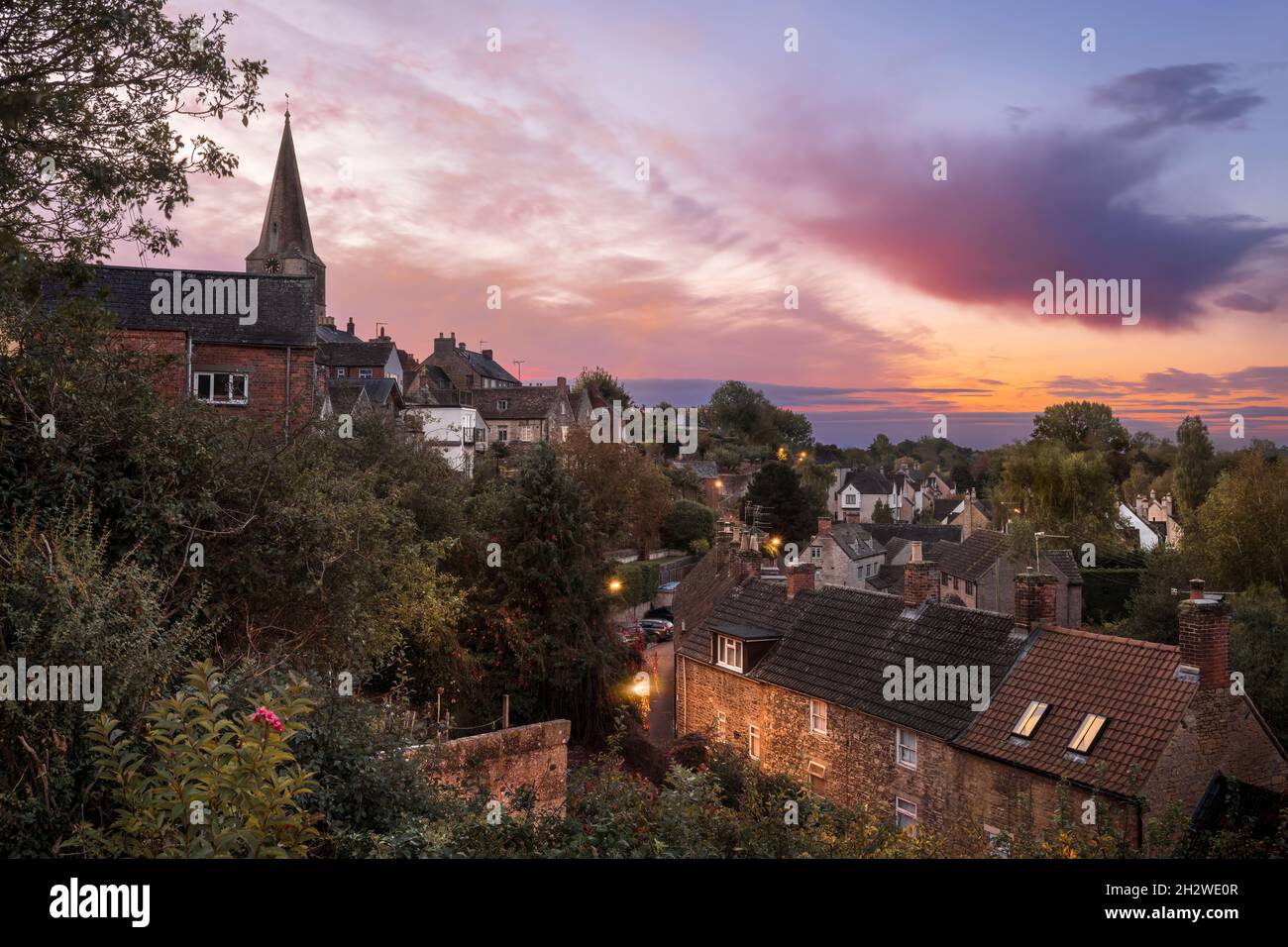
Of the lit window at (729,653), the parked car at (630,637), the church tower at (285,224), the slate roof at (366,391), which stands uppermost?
the church tower at (285,224)

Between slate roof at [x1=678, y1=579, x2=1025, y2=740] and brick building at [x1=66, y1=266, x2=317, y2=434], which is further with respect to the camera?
brick building at [x1=66, y1=266, x2=317, y2=434]

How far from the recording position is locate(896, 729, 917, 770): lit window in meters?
19.0

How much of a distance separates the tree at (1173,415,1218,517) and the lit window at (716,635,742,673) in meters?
44.2

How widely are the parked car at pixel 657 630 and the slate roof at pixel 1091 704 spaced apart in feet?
80.4

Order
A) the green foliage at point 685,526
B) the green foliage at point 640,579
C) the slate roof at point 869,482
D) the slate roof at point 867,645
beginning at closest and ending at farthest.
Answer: the slate roof at point 867,645, the green foliage at point 640,579, the green foliage at point 685,526, the slate roof at point 869,482

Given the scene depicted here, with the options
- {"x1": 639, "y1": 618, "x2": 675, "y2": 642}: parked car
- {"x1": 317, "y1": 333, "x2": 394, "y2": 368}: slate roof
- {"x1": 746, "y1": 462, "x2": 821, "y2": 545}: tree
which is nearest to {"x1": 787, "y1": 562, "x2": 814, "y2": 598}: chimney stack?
{"x1": 639, "y1": 618, "x2": 675, "y2": 642}: parked car

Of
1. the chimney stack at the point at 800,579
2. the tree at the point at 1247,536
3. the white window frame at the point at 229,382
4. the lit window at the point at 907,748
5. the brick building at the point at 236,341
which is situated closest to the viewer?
the lit window at the point at 907,748

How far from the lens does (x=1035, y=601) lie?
19875 mm

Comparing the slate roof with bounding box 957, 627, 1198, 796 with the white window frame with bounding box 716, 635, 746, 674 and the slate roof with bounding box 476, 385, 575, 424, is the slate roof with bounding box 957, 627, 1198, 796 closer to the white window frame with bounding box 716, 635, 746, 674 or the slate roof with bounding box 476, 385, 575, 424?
the white window frame with bounding box 716, 635, 746, 674

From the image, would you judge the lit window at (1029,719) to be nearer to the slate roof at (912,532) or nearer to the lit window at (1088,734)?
the lit window at (1088,734)

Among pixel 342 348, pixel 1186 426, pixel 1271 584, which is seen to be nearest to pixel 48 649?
pixel 1271 584

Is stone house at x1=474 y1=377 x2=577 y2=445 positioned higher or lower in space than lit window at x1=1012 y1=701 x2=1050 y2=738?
higher

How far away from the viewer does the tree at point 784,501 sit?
6172 centimetres

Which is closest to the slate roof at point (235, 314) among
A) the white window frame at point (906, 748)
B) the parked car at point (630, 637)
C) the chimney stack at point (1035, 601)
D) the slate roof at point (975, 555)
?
the parked car at point (630, 637)
